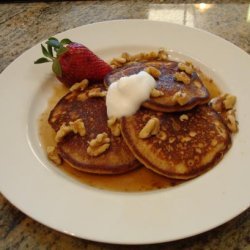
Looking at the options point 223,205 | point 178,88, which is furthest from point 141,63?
point 223,205

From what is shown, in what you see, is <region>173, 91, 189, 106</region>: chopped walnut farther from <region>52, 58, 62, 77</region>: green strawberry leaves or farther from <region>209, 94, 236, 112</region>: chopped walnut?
<region>52, 58, 62, 77</region>: green strawberry leaves

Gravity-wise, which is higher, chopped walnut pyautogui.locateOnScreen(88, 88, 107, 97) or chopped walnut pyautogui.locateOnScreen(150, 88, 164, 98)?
chopped walnut pyautogui.locateOnScreen(150, 88, 164, 98)

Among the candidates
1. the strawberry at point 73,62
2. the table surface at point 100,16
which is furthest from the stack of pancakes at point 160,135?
the table surface at point 100,16

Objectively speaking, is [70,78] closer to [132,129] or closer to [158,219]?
[132,129]

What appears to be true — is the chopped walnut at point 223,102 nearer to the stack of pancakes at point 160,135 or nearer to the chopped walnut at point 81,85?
the stack of pancakes at point 160,135

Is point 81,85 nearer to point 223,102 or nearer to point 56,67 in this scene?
point 56,67

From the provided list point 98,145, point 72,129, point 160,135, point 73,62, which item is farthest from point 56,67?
point 160,135

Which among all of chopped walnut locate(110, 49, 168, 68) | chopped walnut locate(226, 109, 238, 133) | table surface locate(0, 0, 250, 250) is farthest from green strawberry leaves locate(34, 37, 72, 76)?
chopped walnut locate(226, 109, 238, 133)

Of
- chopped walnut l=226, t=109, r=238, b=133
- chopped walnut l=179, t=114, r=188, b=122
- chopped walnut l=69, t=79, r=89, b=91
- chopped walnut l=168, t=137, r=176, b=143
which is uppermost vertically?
chopped walnut l=69, t=79, r=89, b=91
